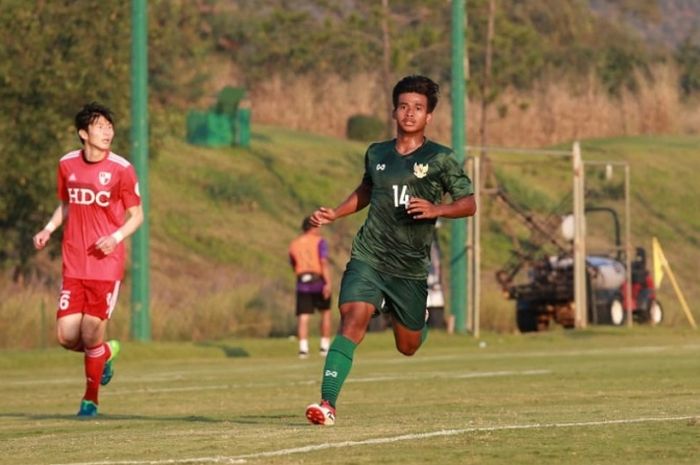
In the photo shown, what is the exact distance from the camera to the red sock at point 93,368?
16.1 m

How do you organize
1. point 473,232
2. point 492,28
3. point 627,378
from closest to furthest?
point 627,378, point 473,232, point 492,28

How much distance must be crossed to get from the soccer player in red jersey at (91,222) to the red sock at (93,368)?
110mm

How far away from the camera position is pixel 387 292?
13195 millimetres

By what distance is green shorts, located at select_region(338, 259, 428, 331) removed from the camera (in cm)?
1310

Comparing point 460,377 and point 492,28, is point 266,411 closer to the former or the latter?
point 460,377

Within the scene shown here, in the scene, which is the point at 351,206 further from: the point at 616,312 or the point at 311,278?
the point at 616,312

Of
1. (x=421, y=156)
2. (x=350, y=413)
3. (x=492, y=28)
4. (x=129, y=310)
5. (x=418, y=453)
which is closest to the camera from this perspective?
(x=418, y=453)

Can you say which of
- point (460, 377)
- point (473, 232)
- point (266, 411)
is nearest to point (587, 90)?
point (473, 232)

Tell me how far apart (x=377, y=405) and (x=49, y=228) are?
9.69ft

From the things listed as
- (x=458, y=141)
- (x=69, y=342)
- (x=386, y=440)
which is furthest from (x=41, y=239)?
(x=458, y=141)

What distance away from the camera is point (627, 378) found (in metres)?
19.4

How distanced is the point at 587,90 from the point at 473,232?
114ft

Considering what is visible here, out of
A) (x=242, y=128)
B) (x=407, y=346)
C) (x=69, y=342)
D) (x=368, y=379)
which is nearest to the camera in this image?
(x=407, y=346)

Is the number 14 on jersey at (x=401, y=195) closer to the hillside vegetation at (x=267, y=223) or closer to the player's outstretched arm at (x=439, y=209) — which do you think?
the player's outstretched arm at (x=439, y=209)
